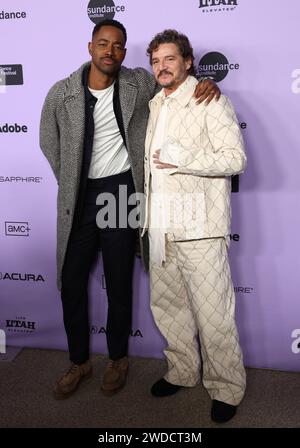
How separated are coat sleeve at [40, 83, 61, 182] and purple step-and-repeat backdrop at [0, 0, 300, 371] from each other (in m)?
0.30

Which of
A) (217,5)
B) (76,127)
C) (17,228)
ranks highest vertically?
(217,5)

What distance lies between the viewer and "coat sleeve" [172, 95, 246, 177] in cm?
175

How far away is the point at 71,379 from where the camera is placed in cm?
228

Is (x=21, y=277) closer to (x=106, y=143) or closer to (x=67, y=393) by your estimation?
(x=67, y=393)

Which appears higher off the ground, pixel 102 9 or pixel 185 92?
pixel 102 9

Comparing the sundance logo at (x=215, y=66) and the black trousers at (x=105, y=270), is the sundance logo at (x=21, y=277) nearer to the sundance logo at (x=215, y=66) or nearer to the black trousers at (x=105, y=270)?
the black trousers at (x=105, y=270)

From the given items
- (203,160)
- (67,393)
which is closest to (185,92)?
(203,160)

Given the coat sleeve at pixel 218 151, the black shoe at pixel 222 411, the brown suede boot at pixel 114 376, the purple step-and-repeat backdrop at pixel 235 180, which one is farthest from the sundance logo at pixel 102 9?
the black shoe at pixel 222 411

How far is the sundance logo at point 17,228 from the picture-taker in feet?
8.41

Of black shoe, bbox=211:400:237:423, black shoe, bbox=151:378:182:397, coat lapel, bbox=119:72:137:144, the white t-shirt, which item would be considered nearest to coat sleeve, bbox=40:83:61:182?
the white t-shirt

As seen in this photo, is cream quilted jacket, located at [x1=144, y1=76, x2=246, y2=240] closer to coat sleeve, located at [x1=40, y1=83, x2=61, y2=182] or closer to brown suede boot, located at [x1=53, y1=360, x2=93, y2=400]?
coat sleeve, located at [x1=40, y1=83, x2=61, y2=182]

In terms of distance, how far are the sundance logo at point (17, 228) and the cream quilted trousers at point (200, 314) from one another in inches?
34.1

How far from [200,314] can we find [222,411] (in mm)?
457

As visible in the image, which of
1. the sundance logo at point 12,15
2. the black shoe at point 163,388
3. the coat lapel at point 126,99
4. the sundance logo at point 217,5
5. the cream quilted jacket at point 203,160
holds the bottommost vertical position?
the black shoe at point 163,388
